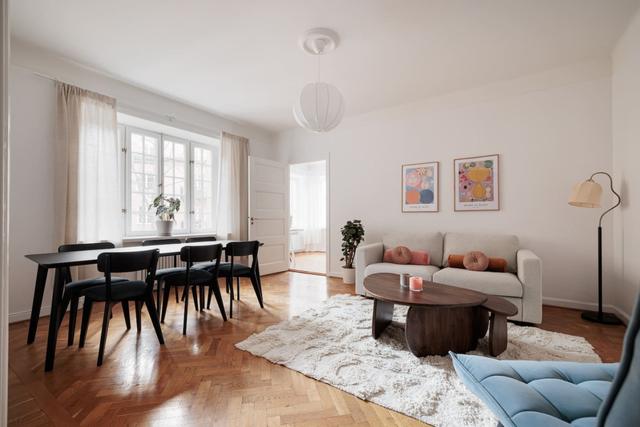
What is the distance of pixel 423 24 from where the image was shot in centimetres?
245

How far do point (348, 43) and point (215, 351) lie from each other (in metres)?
2.99

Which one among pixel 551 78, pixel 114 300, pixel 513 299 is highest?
pixel 551 78

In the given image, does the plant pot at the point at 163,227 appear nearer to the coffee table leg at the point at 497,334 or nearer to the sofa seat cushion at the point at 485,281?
the sofa seat cushion at the point at 485,281

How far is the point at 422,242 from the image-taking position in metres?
3.77

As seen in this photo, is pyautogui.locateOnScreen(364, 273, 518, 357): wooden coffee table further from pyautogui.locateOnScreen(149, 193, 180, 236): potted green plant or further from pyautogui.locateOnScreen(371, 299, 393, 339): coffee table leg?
pyautogui.locateOnScreen(149, 193, 180, 236): potted green plant

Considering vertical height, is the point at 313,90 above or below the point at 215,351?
above

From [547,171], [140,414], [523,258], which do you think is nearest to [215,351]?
[140,414]

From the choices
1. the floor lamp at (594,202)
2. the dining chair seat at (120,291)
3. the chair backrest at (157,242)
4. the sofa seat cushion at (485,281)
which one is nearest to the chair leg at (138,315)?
the dining chair seat at (120,291)

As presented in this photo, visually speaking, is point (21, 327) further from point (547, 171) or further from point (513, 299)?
point (547, 171)

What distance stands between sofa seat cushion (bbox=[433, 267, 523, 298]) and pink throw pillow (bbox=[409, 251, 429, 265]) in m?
0.48

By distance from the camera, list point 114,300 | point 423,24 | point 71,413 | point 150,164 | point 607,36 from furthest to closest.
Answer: point 150,164, point 607,36, point 423,24, point 114,300, point 71,413

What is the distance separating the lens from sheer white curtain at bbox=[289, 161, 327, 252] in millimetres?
8578

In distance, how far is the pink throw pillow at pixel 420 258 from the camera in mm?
3569

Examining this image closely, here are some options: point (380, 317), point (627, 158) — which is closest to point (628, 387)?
point (380, 317)
